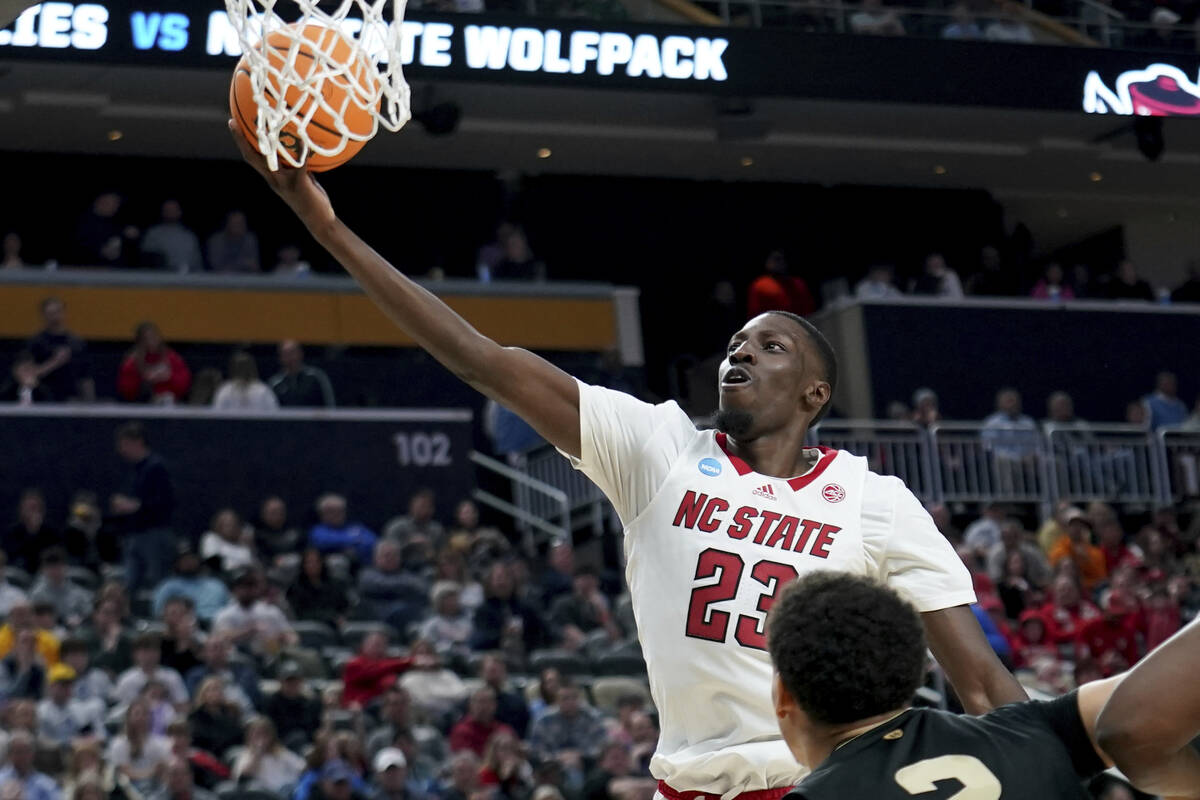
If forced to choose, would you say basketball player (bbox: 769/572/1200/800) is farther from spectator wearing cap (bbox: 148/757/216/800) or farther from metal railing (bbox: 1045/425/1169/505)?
metal railing (bbox: 1045/425/1169/505)

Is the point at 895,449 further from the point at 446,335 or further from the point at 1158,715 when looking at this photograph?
the point at 1158,715

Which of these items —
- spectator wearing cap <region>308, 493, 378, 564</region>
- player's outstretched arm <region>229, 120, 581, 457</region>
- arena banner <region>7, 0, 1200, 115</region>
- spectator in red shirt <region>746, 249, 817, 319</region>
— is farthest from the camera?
spectator in red shirt <region>746, 249, 817, 319</region>

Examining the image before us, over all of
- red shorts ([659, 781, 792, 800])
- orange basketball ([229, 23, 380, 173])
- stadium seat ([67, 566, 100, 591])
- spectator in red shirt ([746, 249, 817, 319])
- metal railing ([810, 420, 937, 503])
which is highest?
spectator in red shirt ([746, 249, 817, 319])

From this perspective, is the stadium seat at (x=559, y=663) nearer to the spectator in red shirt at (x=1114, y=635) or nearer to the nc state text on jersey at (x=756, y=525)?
the spectator in red shirt at (x=1114, y=635)

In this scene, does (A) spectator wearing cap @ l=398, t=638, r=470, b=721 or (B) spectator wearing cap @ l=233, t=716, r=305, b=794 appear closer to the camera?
(B) spectator wearing cap @ l=233, t=716, r=305, b=794

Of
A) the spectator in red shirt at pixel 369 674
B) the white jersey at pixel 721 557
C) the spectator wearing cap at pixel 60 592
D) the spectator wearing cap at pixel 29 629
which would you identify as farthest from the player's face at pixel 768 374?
the spectator wearing cap at pixel 60 592

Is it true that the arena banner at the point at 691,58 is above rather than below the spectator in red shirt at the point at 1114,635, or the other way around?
above

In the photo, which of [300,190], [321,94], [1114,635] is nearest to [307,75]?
[321,94]

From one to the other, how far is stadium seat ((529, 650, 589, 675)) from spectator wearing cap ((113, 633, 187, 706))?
8.30 ft

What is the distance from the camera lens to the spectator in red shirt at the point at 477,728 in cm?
1146

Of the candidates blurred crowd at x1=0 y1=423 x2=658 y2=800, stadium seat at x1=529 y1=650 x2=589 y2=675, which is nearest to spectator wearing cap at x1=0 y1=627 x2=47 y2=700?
blurred crowd at x1=0 y1=423 x2=658 y2=800

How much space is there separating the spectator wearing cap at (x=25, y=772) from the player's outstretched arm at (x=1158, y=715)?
803 centimetres

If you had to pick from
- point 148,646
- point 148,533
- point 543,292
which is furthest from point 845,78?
point 148,646

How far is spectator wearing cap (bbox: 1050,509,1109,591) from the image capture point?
52.6 ft
